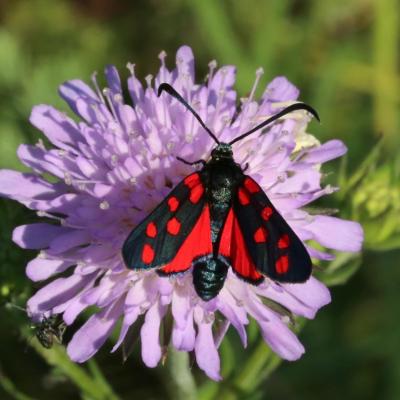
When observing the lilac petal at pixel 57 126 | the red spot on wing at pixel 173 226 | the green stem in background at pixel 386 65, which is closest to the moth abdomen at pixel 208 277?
the red spot on wing at pixel 173 226

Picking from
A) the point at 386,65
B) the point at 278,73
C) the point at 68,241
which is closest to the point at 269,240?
the point at 68,241

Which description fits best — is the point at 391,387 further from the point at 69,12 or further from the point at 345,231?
the point at 69,12

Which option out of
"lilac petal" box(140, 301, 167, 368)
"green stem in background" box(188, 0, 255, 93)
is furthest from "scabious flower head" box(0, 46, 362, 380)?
"green stem in background" box(188, 0, 255, 93)

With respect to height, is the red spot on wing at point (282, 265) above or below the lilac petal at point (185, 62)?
below

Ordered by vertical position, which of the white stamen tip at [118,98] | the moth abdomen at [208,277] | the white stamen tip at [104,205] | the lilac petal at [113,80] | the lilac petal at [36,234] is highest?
the lilac petal at [113,80]

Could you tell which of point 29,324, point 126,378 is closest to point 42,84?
point 126,378

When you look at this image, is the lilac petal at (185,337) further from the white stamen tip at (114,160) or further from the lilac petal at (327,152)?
the lilac petal at (327,152)
